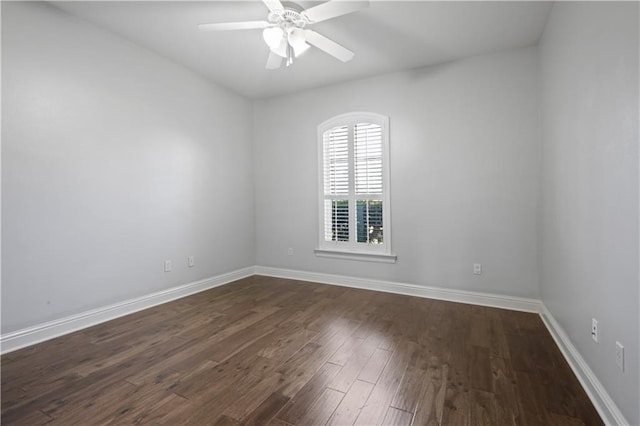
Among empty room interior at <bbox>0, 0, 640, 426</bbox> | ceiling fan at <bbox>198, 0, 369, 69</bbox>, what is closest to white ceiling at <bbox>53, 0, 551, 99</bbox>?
empty room interior at <bbox>0, 0, 640, 426</bbox>

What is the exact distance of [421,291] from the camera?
360 centimetres

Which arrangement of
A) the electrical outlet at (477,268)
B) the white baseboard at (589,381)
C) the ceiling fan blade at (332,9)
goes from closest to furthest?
the white baseboard at (589,381)
the ceiling fan blade at (332,9)
the electrical outlet at (477,268)

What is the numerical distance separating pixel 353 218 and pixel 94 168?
9.65ft

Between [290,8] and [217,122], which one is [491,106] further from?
[217,122]

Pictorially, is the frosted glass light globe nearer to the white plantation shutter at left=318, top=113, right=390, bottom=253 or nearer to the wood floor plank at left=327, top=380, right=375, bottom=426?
the white plantation shutter at left=318, top=113, right=390, bottom=253

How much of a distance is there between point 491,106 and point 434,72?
0.78 meters

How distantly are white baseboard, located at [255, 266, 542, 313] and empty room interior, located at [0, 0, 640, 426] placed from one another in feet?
0.08

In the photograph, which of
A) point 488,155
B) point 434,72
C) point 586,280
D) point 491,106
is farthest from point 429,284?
point 434,72

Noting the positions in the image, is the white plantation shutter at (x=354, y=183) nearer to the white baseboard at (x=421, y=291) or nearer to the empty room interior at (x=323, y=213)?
the empty room interior at (x=323, y=213)

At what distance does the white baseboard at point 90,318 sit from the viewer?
2.30 meters

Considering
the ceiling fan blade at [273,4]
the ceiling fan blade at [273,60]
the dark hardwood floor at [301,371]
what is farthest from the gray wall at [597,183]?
the ceiling fan blade at [273,60]

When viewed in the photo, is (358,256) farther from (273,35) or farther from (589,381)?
(273,35)

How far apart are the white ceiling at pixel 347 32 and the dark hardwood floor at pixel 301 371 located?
9.07 ft

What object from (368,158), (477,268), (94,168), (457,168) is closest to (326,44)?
(368,158)
